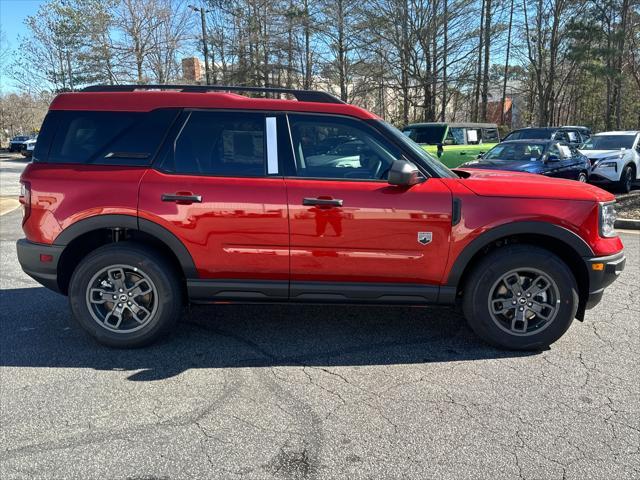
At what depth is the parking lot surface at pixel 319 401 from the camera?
2.49 meters

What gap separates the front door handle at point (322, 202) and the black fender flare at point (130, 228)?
1.00 metres

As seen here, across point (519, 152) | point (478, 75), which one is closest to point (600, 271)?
point (519, 152)

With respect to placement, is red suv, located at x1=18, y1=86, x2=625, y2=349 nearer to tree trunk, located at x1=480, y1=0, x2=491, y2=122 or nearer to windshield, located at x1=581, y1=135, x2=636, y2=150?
windshield, located at x1=581, y1=135, x2=636, y2=150

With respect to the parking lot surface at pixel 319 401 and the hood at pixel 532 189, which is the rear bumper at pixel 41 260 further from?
the hood at pixel 532 189

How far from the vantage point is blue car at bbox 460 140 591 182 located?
10602mm

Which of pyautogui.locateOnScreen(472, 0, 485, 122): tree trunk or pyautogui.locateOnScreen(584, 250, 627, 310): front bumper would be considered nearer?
pyautogui.locateOnScreen(584, 250, 627, 310): front bumper

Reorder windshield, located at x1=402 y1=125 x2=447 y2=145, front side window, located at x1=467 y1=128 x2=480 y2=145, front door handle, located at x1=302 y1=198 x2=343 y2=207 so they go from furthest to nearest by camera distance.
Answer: front side window, located at x1=467 y1=128 x2=480 y2=145
windshield, located at x1=402 y1=125 x2=447 y2=145
front door handle, located at x1=302 y1=198 x2=343 y2=207

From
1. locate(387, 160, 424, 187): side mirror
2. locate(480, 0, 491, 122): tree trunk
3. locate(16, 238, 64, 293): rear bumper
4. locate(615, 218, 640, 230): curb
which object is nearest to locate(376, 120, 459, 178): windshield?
locate(387, 160, 424, 187): side mirror

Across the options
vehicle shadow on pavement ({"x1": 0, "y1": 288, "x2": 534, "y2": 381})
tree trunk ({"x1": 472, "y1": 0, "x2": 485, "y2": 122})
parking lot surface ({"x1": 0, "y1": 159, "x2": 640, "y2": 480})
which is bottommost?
parking lot surface ({"x1": 0, "y1": 159, "x2": 640, "y2": 480})

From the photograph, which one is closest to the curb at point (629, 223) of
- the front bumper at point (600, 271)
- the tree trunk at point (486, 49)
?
the front bumper at point (600, 271)

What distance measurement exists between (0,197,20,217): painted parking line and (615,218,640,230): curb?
12835 mm

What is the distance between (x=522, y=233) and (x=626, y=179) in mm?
11501

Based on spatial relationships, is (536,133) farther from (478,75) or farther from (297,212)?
(478,75)

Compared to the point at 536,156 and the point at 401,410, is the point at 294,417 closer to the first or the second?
the point at 401,410
